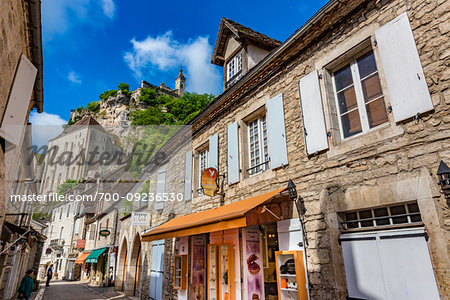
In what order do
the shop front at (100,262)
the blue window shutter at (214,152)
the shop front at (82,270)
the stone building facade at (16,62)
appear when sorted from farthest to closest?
the shop front at (82,270), the shop front at (100,262), the blue window shutter at (214,152), the stone building facade at (16,62)

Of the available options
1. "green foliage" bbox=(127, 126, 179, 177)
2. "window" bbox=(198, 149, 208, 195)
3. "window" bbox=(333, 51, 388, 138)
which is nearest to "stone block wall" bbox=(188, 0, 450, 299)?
"window" bbox=(333, 51, 388, 138)

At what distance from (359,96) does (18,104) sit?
571 centimetres

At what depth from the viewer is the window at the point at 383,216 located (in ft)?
10.7

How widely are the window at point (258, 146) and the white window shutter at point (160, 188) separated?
494 centimetres

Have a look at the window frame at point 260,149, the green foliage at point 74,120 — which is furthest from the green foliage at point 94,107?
the window frame at point 260,149

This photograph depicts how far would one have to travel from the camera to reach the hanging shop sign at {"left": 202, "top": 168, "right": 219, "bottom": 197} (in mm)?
6458

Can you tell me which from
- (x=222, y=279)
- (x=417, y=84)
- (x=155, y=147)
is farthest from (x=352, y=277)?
(x=155, y=147)

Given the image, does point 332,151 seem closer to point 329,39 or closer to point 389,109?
point 389,109

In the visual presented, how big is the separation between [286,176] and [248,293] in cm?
233

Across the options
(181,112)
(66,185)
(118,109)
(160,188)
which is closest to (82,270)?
(181,112)

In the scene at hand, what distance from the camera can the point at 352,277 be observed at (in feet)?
11.7

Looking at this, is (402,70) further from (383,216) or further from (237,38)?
(237,38)

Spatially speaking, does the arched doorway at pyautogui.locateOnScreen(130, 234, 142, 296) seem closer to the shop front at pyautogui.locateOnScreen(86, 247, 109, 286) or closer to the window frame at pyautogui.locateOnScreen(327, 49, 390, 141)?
the shop front at pyautogui.locateOnScreen(86, 247, 109, 286)

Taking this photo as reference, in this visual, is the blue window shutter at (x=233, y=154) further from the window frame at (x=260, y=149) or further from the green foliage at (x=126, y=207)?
the green foliage at (x=126, y=207)
